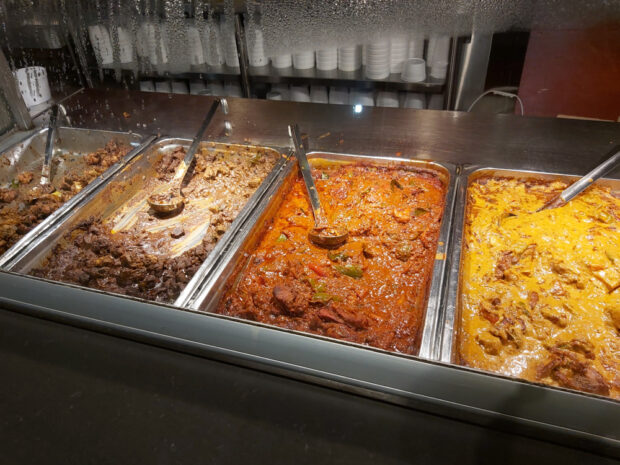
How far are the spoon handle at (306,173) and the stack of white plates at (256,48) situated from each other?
1.26 ft

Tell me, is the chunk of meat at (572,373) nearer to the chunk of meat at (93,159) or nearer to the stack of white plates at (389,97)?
the stack of white plates at (389,97)

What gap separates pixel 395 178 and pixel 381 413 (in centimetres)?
147

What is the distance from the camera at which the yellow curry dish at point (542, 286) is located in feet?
4.29

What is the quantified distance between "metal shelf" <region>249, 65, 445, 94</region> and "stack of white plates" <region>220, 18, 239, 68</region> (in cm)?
16

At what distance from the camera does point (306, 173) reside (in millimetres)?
2107

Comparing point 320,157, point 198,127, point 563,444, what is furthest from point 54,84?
point 563,444

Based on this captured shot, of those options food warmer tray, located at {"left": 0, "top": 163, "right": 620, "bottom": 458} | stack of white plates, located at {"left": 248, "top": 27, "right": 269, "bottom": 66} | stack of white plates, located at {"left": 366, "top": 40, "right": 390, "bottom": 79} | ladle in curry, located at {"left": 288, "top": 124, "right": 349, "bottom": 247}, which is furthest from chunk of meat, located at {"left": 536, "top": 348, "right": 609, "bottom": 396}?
stack of white plates, located at {"left": 366, "top": 40, "right": 390, "bottom": 79}

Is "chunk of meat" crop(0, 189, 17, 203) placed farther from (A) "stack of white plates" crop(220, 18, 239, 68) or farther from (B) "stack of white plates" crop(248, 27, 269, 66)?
(B) "stack of white plates" crop(248, 27, 269, 66)

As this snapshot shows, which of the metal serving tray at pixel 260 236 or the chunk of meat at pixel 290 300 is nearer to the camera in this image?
the metal serving tray at pixel 260 236

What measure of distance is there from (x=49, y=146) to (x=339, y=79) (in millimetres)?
1863

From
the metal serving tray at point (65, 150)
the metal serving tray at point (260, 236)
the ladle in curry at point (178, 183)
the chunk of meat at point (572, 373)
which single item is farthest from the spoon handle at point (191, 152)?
the chunk of meat at point (572, 373)

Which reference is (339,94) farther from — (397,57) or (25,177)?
(25,177)

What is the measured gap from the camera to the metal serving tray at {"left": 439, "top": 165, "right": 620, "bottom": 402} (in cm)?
132

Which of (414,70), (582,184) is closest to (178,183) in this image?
(414,70)
